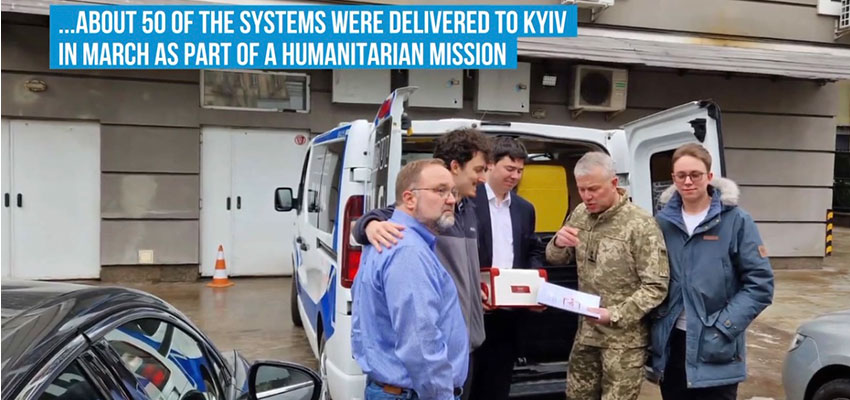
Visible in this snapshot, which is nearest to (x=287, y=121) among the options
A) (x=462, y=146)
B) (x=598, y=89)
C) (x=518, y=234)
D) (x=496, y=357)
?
(x=598, y=89)

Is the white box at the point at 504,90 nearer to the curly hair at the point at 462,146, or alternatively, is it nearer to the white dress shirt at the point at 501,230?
the white dress shirt at the point at 501,230

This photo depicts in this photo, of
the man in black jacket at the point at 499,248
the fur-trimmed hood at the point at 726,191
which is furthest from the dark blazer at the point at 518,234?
the fur-trimmed hood at the point at 726,191

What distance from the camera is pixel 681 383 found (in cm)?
290

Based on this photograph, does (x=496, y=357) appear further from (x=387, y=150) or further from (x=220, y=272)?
(x=220, y=272)

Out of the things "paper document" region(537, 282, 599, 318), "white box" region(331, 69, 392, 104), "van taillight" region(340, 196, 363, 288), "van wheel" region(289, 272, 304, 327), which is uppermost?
"white box" region(331, 69, 392, 104)

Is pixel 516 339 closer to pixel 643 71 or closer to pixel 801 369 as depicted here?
pixel 801 369

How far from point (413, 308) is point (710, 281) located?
1464 millimetres

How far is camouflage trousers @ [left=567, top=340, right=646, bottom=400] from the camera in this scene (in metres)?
2.84

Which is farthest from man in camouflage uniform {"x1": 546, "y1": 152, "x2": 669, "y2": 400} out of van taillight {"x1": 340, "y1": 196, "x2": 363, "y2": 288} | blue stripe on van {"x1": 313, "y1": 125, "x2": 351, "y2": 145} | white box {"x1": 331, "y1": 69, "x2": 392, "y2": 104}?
white box {"x1": 331, "y1": 69, "x2": 392, "y2": 104}

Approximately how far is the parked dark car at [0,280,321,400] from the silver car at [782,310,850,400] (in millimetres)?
2758

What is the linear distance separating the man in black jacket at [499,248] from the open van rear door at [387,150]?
445 millimetres

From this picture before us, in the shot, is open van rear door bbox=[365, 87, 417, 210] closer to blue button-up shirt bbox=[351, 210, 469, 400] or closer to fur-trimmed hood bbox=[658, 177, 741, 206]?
blue button-up shirt bbox=[351, 210, 469, 400]

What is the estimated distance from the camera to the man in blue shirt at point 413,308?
2.06m

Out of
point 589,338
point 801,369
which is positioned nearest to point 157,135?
point 589,338
